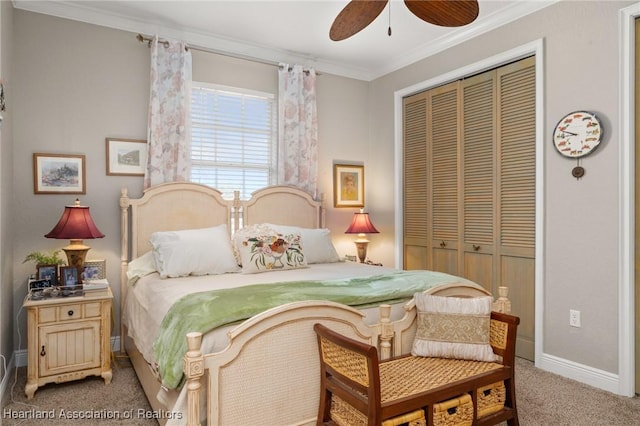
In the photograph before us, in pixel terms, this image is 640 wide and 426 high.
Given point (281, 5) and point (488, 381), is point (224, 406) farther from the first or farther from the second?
point (281, 5)

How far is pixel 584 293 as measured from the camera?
2.96 m

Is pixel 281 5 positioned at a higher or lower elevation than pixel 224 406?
higher

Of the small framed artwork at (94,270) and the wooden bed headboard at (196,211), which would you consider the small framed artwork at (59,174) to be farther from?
the small framed artwork at (94,270)

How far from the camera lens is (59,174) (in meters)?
3.34

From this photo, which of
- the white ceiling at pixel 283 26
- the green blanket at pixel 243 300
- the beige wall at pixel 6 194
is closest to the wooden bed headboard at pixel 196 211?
the beige wall at pixel 6 194

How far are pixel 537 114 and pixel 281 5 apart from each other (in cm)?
220

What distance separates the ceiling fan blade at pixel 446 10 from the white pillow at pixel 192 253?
216 centimetres

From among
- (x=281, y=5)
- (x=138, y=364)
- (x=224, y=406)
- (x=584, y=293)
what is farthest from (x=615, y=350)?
(x=281, y=5)

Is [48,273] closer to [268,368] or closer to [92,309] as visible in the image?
[92,309]

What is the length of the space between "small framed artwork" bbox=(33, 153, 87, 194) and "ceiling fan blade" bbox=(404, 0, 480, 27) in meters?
2.80

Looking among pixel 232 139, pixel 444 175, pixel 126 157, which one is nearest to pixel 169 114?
pixel 126 157

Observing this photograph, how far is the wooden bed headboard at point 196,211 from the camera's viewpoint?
11.6 feet

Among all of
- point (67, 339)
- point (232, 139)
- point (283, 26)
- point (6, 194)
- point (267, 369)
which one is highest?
point (283, 26)

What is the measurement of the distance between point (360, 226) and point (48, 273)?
278 centimetres
